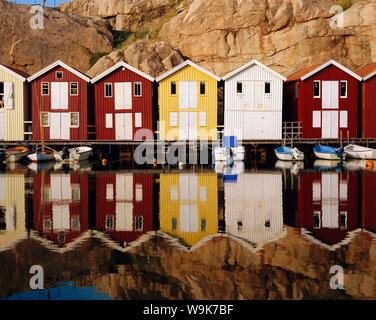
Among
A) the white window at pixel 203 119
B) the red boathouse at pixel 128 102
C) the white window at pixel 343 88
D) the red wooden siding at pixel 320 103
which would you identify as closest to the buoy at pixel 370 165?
the red wooden siding at pixel 320 103

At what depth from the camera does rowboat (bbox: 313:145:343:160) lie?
1853 inches

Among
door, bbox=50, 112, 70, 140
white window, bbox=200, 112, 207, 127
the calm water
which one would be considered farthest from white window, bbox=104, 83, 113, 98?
the calm water

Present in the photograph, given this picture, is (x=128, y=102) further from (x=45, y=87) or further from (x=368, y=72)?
(x=368, y=72)

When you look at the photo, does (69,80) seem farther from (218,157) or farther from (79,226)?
(79,226)

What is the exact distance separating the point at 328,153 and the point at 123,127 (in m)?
15.5

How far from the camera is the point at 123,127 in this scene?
50.2 m

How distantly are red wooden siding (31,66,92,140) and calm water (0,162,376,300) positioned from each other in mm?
17121

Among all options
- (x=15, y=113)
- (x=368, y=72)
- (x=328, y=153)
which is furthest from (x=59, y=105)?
(x=368, y=72)

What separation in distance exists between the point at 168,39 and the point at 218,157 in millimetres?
32320

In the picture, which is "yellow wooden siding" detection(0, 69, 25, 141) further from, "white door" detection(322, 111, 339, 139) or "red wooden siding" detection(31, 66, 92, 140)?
"white door" detection(322, 111, 339, 139)

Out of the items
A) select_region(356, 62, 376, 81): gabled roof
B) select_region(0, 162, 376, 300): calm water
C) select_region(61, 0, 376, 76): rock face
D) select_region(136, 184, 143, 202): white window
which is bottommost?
select_region(0, 162, 376, 300): calm water

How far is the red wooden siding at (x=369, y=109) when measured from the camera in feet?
165

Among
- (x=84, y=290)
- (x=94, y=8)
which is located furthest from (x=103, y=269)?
(x=94, y=8)

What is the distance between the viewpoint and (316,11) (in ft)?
228
